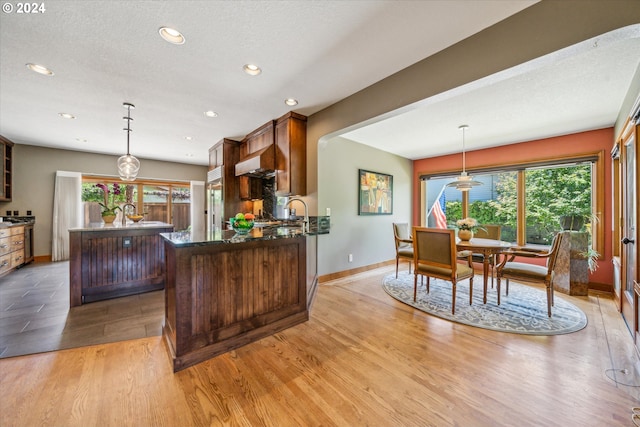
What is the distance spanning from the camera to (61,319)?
2535 mm

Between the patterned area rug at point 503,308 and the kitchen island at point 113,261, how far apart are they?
339cm

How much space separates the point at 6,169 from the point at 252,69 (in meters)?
6.14

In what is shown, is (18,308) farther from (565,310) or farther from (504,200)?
(504,200)

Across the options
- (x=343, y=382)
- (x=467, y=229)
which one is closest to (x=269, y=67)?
(x=343, y=382)

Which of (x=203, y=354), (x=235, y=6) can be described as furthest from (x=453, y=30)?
(x=203, y=354)

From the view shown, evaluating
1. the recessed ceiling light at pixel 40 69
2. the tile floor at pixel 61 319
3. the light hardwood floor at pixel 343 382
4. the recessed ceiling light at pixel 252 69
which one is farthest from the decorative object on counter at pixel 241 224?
the recessed ceiling light at pixel 40 69

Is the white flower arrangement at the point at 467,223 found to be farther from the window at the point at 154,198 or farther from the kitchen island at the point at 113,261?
the window at the point at 154,198

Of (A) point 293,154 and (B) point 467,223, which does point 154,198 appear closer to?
(A) point 293,154

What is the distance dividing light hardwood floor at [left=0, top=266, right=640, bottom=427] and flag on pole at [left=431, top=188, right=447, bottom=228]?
11.1 feet

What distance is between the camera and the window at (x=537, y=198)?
370 centimetres

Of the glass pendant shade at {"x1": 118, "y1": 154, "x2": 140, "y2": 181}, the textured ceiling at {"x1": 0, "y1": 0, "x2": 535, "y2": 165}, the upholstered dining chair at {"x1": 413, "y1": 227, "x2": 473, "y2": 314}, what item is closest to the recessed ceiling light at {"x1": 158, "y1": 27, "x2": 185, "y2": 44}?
the textured ceiling at {"x1": 0, "y1": 0, "x2": 535, "y2": 165}

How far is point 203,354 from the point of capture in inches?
74.3

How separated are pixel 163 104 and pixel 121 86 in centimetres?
50

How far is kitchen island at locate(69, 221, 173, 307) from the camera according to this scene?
290 cm
